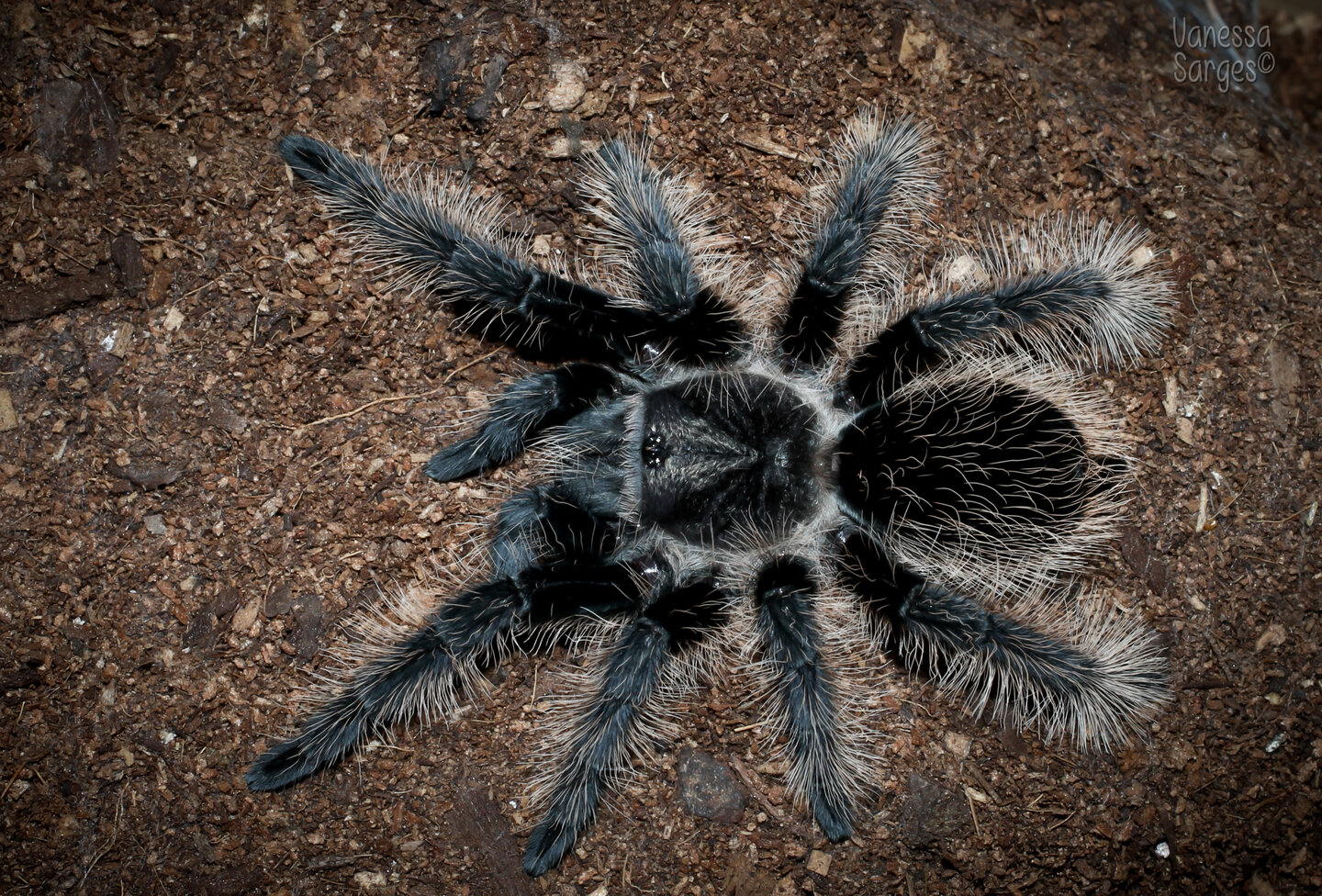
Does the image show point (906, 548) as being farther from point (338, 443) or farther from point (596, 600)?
point (338, 443)

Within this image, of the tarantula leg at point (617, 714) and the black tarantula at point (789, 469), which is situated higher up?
the black tarantula at point (789, 469)

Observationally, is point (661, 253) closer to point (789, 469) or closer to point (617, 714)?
point (789, 469)

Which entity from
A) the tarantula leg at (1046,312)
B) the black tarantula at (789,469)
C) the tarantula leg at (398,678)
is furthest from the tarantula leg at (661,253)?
the tarantula leg at (398,678)

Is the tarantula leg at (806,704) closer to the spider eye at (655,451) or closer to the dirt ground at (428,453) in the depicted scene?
the dirt ground at (428,453)

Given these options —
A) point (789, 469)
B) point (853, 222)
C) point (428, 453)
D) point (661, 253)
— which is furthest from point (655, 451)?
point (853, 222)

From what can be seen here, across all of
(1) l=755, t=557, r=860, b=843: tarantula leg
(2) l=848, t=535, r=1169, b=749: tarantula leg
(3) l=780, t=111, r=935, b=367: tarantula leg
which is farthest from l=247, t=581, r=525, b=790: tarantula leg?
(3) l=780, t=111, r=935, b=367: tarantula leg
